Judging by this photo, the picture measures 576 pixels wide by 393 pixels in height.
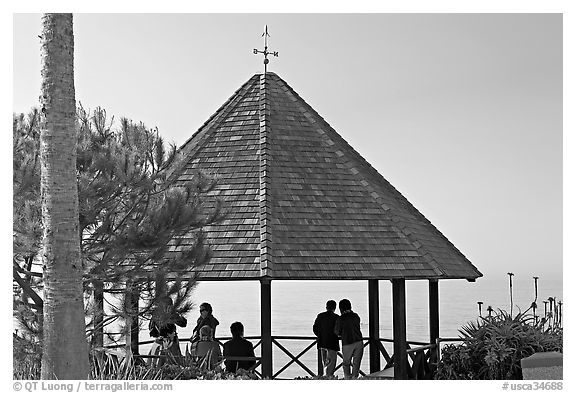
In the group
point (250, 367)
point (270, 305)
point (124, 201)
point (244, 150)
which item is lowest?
point (250, 367)

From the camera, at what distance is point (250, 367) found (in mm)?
14719

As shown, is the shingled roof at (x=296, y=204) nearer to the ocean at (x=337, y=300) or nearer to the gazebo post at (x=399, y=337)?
the gazebo post at (x=399, y=337)

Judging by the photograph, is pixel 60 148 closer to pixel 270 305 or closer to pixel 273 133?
pixel 270 305

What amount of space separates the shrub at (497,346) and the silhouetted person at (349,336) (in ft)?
4.77

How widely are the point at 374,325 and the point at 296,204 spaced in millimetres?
3498

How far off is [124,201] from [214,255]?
2.63 metres

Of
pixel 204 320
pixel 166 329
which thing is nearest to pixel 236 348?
pixel 204 320

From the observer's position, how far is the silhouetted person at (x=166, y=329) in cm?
1179

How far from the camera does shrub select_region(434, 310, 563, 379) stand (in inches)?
592

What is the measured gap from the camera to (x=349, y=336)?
15.0 metres

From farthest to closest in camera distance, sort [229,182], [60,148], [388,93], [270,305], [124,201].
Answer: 1. [388,93]
2. [229,182]
3. [270,305]
4. [124,201]
5. [60,148]

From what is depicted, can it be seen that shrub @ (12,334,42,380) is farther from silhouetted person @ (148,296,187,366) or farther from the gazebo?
the gazebo
